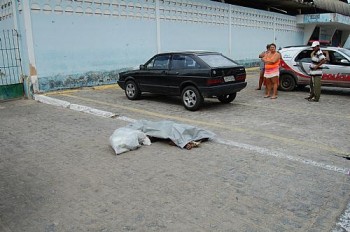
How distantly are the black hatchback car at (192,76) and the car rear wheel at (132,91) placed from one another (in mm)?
201

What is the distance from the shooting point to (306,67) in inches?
Result: 437

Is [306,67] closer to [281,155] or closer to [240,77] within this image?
[240,77]

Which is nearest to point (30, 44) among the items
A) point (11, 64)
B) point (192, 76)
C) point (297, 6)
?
point (11, 64)

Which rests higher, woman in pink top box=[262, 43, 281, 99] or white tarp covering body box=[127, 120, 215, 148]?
woman in pink top box=[262, 43, 281, 99]

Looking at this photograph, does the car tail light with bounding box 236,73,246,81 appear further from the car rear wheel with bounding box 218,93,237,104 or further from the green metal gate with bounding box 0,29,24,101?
the green metal gate with bounding box 0,29,24,101

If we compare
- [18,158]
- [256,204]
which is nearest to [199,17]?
[18,158]

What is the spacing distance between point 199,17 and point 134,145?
11980 millimetres

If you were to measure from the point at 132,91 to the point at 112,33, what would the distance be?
11.3ft

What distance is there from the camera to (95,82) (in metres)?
12.5

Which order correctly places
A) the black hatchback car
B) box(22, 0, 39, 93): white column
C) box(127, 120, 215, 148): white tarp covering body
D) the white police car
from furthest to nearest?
the white police car
box(22, 0, 39, 93): white column
the black hatchback car
box(127, 120, 215, 148): white tarp covering body

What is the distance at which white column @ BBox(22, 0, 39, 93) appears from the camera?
10062 mm

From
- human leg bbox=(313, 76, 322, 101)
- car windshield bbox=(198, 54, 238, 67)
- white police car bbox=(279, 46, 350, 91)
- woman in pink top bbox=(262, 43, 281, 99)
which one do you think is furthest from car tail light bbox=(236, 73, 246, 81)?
white police car bbox=(279, 46, 350, 91)

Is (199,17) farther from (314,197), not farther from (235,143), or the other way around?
(314,197)

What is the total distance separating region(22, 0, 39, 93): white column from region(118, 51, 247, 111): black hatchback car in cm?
329
